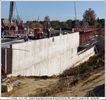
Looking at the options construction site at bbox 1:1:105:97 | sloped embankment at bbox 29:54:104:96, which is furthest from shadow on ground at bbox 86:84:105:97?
sloped embankment at bbox 29:54:104:96

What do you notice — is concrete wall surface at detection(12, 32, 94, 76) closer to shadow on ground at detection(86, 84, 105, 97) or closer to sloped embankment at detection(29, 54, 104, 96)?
sloped embankment at detection(29, 54, 104, 96)

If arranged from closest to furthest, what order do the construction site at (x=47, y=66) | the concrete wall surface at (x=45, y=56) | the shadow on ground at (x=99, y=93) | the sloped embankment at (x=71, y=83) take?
the shadow on ground at (x=99, y=93) → the sloped embankment at (x=71, y=83) → the construction site at (x=47, y=66) → the concrete wall surface at (x=45, y=56)

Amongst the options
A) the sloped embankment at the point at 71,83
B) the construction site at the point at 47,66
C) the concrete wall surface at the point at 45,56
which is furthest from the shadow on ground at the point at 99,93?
the concrete wall surface at the point at 45,56

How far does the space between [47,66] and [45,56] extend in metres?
0.50

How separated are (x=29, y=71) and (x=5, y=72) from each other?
2005 mm

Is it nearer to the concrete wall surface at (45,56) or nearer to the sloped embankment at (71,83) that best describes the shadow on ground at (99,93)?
the sloped embankment at (71,83)

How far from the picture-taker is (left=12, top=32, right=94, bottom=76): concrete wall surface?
11797mm

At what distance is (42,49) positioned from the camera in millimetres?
14914

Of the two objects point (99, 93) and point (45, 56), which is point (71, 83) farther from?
point (45, 56)

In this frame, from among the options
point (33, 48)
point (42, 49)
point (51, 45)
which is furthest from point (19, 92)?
point (51, 45)

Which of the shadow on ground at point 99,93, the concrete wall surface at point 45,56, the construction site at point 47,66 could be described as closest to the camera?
the shadow on ground at point 99,93

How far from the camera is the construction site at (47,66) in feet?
26.8

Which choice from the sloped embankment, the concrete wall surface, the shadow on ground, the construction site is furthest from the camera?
the concrete wall surface

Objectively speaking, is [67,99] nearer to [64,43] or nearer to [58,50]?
[58,50]
